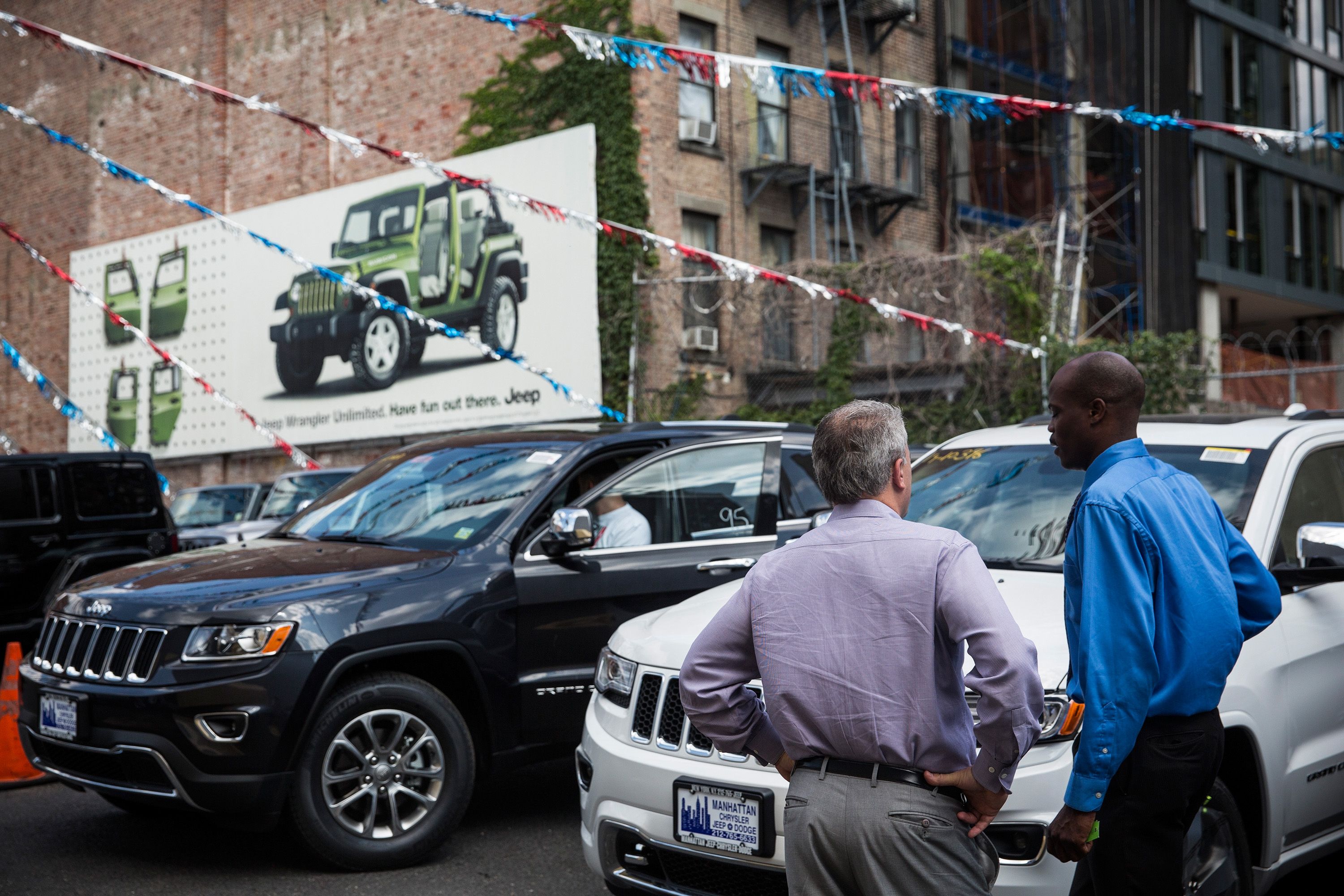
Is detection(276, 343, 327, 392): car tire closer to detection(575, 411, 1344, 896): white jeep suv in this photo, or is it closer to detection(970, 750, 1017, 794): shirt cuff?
detection(575, 411, 1344, 896): white jeep suv

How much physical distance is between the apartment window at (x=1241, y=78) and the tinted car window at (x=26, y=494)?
84.5 ft

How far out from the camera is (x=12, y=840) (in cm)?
612

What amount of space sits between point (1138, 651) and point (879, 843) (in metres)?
0.75

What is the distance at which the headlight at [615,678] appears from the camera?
4461mm

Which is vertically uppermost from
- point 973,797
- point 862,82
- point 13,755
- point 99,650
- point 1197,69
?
point 1197,69

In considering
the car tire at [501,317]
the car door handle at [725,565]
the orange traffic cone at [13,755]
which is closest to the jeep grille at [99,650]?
the orange traffic cone at [13,755]

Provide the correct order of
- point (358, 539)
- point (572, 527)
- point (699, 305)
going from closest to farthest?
point (572, 527) → point (358, 539) → point (699, 305)

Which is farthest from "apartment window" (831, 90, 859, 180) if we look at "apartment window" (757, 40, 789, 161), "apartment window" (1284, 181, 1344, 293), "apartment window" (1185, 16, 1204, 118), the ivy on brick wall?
Result: "apartment window" (1284, 181, 1344, 293)

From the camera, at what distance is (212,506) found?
18.9 m

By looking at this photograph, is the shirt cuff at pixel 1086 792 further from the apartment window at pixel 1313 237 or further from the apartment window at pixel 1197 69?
the apartment window at pixel 1313 237

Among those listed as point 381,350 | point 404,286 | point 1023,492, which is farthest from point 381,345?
point 1023,492

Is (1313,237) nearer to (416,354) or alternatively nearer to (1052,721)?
(416,354)

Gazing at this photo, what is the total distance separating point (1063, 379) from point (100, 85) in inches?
1262

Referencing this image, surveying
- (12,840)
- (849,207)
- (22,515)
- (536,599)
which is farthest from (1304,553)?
(849,207)
